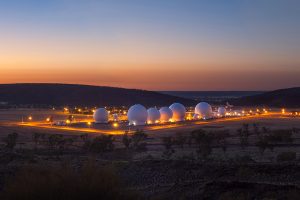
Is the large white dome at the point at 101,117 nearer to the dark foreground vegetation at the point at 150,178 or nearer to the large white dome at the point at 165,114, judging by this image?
the large white dome at the point at 165,114

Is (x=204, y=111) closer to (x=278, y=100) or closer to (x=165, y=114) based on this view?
(x=165, y=114)

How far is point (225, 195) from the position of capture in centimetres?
1409

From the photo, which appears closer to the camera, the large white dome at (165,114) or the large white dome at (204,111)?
the large white dome at (165,114)

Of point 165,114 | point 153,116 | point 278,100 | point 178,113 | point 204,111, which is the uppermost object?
point 278,100

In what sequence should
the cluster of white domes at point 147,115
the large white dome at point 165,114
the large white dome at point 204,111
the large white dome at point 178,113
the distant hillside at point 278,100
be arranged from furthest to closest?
the distant hillside at point 278,100
the large white dome at point 204,111
the large white dome at point 178,113
the large white dome at point 165,114
the cluster of white domes at point 147,115

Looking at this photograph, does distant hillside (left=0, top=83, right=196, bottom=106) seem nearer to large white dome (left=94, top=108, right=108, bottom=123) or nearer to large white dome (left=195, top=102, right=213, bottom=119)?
large white dome (left=195, top=102, right=213, bottom=119)

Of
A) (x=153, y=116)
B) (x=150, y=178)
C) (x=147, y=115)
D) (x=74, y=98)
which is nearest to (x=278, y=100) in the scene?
(x=74, y=98)

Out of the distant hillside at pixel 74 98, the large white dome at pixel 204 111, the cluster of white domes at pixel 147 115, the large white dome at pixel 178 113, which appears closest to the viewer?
the cluster of white domes at pixel 147 115

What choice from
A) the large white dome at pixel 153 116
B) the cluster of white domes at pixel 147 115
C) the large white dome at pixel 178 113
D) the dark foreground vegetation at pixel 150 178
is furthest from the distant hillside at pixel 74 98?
the dark foreground vegetation at pixel 150 178

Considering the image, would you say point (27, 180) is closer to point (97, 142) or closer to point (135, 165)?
point (135, 165)

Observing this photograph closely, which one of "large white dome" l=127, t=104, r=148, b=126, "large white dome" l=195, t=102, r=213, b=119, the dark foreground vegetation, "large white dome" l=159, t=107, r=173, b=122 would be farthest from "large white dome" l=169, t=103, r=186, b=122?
the dark foreground vegetation

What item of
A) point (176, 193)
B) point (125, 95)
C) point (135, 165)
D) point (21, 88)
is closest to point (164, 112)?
point (135, 165)

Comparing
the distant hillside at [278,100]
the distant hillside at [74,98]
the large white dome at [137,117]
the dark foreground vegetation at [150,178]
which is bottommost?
the dark foreground vegetation at [150,178]

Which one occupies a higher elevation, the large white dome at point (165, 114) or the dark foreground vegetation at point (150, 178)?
the large white dome at point (165, 114)
